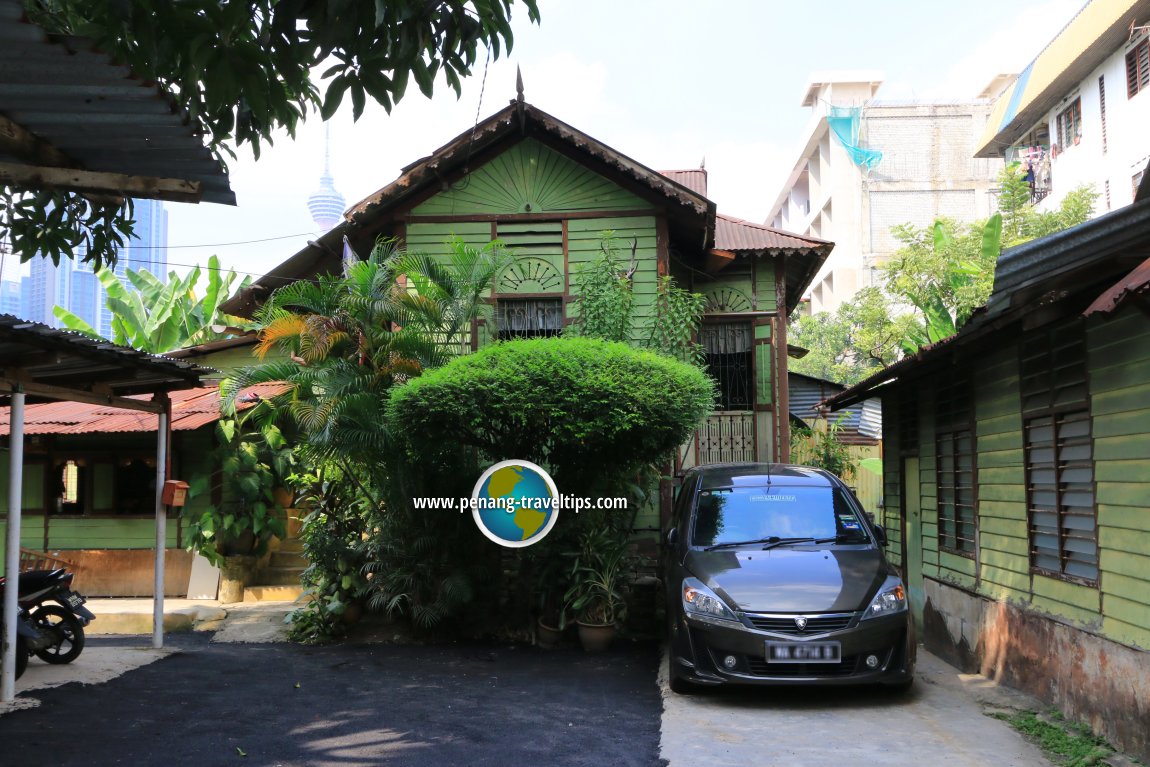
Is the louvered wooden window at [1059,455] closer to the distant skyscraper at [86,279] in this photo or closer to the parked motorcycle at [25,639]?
the parked motorcycle at [25,639]

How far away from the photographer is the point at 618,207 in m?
12.7

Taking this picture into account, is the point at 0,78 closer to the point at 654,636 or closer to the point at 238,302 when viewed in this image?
the point at 654,636

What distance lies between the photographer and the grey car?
6.64 m

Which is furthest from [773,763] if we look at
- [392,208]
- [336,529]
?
[392,208]

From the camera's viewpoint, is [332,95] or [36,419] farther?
[36,419]

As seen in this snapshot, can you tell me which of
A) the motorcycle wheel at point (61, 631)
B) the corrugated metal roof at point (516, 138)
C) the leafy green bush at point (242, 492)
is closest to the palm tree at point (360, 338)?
the corrugated metal roof at point (516, 138)

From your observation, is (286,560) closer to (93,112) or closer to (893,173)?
(93,112)

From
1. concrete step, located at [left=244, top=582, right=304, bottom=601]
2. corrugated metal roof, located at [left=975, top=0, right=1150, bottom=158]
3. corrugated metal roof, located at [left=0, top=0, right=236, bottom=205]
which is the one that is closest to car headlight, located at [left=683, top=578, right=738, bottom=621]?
corrugated metal roof, located at [left=0, top=0, right=236, bottom=205]

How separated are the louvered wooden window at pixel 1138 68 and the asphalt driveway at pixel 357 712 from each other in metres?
20.2

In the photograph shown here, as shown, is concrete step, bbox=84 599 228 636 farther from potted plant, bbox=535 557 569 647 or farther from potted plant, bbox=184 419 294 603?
potted plant, bbox=535 557 569 647

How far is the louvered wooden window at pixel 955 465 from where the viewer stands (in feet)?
29.7

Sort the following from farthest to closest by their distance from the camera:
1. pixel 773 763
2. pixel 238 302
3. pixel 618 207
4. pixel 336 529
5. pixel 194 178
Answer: pixel 238 302 → pixel 618 207 → pixel 336 529 → pixel 773 763 → pixel 194 178

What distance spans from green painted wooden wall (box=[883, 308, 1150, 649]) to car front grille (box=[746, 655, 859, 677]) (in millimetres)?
1608

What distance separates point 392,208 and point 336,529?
4.67 meters
